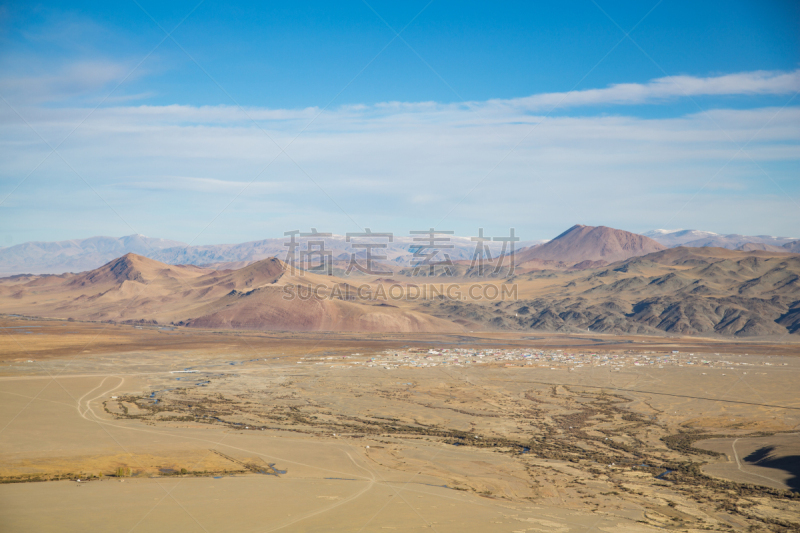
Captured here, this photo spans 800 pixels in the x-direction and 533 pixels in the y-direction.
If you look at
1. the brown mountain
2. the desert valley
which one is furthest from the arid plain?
the brown mountain

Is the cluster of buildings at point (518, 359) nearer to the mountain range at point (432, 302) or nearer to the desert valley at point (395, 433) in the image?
the desert valley at point (395, 433)

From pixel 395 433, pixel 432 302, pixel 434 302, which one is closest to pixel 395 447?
pixel 395 433

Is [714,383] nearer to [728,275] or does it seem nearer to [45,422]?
[45,422]

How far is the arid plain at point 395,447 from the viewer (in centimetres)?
1866

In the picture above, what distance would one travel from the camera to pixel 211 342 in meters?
89.6

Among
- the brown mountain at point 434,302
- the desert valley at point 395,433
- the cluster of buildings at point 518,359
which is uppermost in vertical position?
the brown mountain at point 434,302

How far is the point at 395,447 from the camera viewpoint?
2788 centimetres

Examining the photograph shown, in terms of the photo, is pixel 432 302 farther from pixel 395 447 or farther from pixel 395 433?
pixel 395 447

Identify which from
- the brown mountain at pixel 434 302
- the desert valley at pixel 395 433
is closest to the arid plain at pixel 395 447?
the desert valley at pixel 395 433

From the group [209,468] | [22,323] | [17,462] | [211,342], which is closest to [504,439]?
[209,468]

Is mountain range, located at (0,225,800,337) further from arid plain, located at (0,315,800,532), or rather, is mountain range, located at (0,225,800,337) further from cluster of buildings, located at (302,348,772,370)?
arid plain, located at (0,315,800,532)

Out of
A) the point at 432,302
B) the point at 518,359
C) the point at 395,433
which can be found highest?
the point at 432,302

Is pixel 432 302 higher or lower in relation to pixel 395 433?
higher

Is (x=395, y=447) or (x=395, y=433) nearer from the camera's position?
(x=395, y=447)
